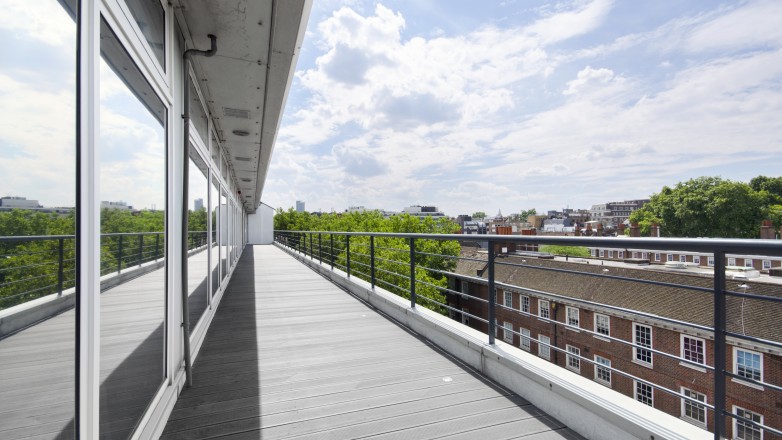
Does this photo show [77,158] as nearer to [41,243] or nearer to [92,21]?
[41,243]

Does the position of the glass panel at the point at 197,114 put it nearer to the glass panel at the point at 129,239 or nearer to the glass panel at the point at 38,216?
the glass panel at the point at 129,239

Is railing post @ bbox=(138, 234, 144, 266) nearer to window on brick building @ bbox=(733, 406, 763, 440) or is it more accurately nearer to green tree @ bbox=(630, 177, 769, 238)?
window on brick building @ bbox=(733, 406, 763, 440)

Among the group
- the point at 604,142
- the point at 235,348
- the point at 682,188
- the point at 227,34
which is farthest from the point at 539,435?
the point at 604,142

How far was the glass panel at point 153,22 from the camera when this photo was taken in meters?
1.68

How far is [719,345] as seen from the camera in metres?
1.37

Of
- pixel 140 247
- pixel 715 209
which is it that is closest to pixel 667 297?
pixel 140 247

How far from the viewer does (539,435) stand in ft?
6.02

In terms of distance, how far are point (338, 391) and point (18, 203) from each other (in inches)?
→ 80.0

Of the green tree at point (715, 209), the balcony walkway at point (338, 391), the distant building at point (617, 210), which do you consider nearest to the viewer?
the balcony walkway at point (338, 391)

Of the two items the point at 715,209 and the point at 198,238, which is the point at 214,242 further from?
the point at 715,209

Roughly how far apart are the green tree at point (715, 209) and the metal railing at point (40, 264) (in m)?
51.9

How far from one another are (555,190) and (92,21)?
88.6 meters

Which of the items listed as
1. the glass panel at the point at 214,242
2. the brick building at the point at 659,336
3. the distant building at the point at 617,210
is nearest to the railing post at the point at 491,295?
the glass panel at the point at 214,242

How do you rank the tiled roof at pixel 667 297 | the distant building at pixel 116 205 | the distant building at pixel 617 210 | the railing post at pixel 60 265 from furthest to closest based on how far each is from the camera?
the distant building at pixel 617 210 < the tiled roof at pixel 667 297 < the distant building at pixel 116 205 < the railing post at pixel 60 265
